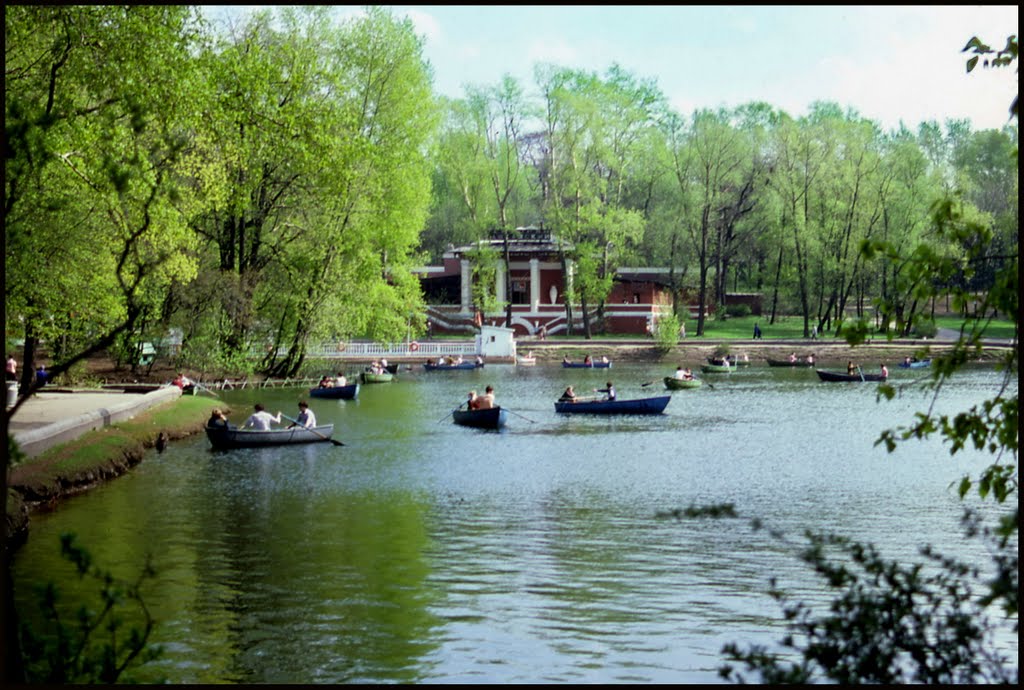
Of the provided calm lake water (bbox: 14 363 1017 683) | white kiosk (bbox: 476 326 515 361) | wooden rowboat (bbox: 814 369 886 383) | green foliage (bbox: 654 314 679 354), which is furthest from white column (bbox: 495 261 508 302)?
calm lake water (bbox: 14 363 1017 683)

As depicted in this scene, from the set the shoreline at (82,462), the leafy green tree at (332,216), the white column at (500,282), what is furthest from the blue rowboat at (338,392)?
the white column at (500,282)

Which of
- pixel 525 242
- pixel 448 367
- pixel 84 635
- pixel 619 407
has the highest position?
pixel 525 242

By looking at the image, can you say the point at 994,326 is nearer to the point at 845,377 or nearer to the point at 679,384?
the point at 845,377

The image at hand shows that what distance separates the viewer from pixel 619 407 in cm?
3553

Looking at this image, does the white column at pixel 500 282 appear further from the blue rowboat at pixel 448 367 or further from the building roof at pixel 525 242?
the blue rowboat at pixel 448 367

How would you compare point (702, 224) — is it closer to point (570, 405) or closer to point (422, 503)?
point (570, 405)

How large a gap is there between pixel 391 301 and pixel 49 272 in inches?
905

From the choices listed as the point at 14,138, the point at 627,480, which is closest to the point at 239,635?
the point at 14,138

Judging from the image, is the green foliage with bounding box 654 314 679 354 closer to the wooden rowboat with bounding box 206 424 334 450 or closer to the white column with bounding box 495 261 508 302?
the white column with bounding box 495 261 508 302

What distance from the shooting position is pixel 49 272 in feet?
77.3

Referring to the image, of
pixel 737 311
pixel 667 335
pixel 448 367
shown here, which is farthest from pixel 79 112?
pixel 737 311

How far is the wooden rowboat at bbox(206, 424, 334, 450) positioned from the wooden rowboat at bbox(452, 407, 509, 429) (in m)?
4.81

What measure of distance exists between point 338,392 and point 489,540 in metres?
23.4

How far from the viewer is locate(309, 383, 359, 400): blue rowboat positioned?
40.2 m
